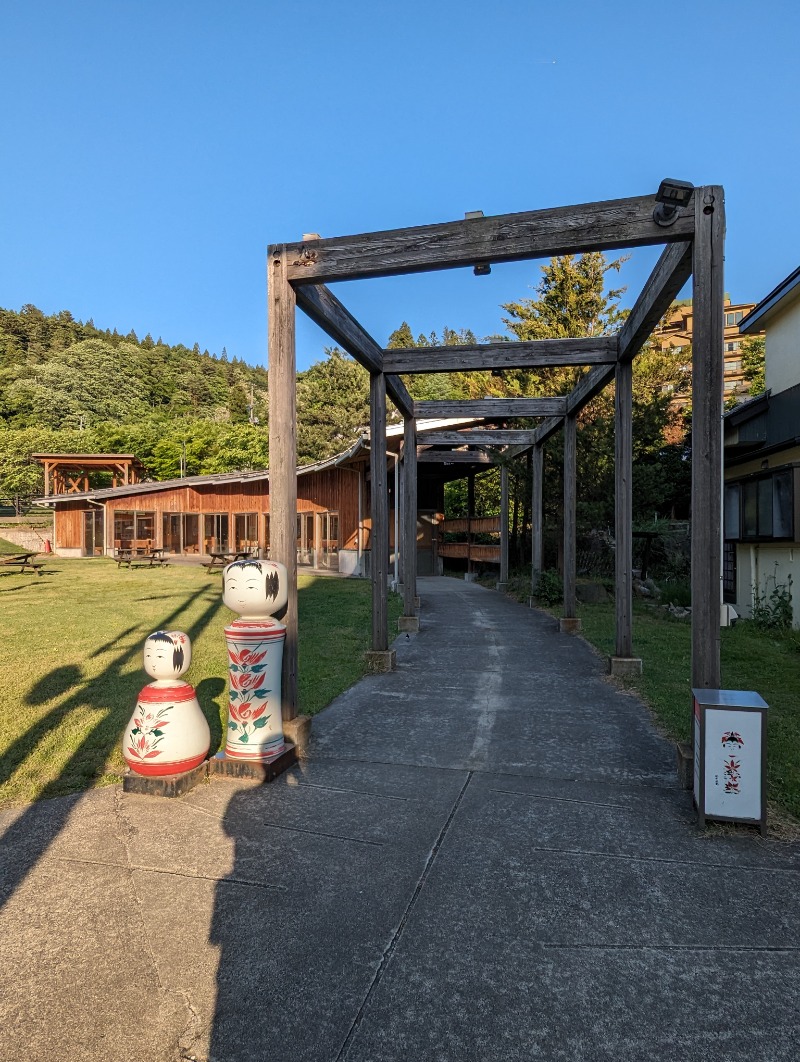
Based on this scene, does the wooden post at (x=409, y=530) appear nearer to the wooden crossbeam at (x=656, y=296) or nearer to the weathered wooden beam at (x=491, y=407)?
the weathered wooden beam at (x=491, y=407)

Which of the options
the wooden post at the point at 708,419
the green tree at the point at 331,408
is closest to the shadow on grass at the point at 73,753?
the wooden post at the point at 708,419

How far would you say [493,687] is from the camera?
251 inches

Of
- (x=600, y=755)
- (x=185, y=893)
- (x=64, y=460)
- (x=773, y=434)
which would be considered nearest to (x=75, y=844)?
(x=185, y=893)

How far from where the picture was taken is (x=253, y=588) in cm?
405

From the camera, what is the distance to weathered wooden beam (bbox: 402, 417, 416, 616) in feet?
33.4

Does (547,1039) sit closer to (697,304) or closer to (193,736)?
(193,736)

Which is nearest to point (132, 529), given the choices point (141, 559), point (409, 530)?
point (141, 559)

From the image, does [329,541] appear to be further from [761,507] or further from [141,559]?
[761,507]

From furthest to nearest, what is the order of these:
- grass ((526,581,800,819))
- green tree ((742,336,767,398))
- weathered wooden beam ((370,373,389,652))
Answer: green tree ((742,336,767,398))
weathered wooden beam ((370,373,389,652))
grass ((526,581,800,819))

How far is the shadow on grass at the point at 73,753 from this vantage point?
3029 mm

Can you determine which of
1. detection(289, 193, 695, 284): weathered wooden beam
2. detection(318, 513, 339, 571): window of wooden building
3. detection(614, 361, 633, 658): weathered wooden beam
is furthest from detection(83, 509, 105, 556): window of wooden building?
detection(289, 193, 695, 284): weathered wooden beam

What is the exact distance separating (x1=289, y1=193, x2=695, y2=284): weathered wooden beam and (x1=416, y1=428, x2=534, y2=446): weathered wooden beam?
27.8 feet

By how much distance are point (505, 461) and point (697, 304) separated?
37.6 ft

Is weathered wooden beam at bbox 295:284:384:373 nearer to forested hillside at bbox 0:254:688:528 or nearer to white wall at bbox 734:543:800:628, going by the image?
forested hillside at bbox 0:254:688:528
